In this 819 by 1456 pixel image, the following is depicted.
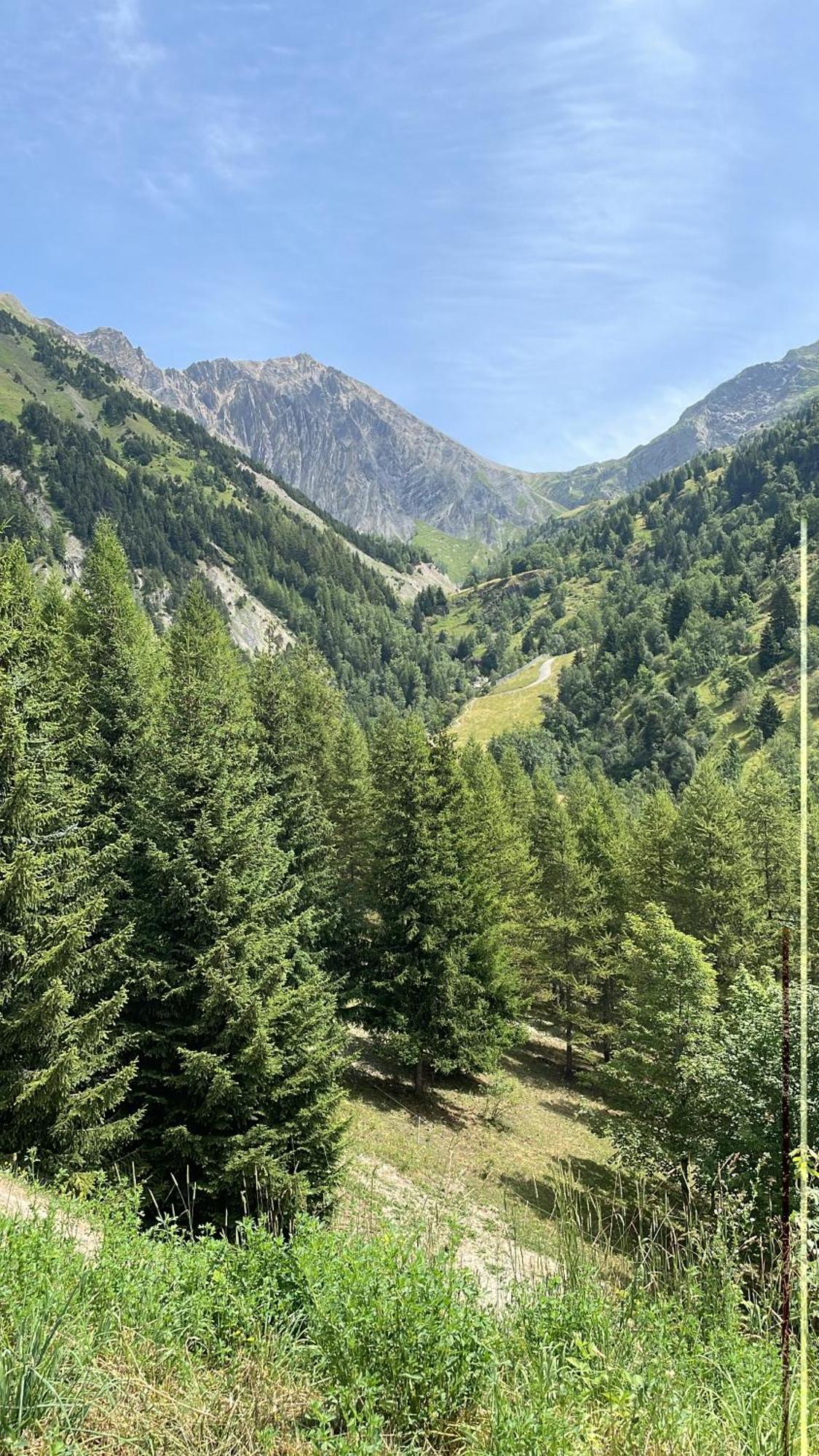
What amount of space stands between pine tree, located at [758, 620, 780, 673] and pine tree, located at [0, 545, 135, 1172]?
148275mm

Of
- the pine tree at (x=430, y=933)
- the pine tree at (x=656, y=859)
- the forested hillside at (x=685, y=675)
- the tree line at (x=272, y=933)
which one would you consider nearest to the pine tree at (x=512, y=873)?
the tree line at (x=272, y=933)

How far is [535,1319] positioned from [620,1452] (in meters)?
1.36

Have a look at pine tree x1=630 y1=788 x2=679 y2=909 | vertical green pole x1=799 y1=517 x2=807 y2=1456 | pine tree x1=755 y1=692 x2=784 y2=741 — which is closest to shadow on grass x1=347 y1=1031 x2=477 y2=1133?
pine tree x1=630 y1=788 x2=679 y2=909

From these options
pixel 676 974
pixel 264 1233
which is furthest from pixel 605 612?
pixel 264 1233

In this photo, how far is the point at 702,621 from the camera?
6112 inches

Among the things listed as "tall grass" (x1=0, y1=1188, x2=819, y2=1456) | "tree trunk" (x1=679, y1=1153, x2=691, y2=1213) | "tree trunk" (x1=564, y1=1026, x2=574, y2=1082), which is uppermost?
"tall grass" (x1=0, y1=1188, x2=819, y2=1456)

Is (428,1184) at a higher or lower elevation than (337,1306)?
lower

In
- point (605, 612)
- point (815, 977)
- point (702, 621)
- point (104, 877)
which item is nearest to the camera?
point (104, 877)

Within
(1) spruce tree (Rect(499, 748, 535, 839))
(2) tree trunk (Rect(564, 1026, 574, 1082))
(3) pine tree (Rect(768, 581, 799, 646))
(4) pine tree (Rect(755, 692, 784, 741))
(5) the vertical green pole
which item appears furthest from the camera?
(3) pine tree (Rect(768, 581, 799, 646))

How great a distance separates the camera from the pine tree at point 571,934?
3547 cm

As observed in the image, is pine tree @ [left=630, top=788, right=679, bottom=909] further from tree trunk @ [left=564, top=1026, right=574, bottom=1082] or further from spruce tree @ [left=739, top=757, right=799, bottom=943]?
tree trunk @ [left=564, top=1026, right=574, bottom=1082]

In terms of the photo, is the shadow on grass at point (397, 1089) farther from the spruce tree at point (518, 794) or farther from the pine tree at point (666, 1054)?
the spruce tree at point (518, 794)

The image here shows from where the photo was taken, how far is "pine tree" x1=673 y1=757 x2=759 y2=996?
32312 millimetres

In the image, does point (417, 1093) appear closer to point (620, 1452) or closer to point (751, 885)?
point (751, 885)
